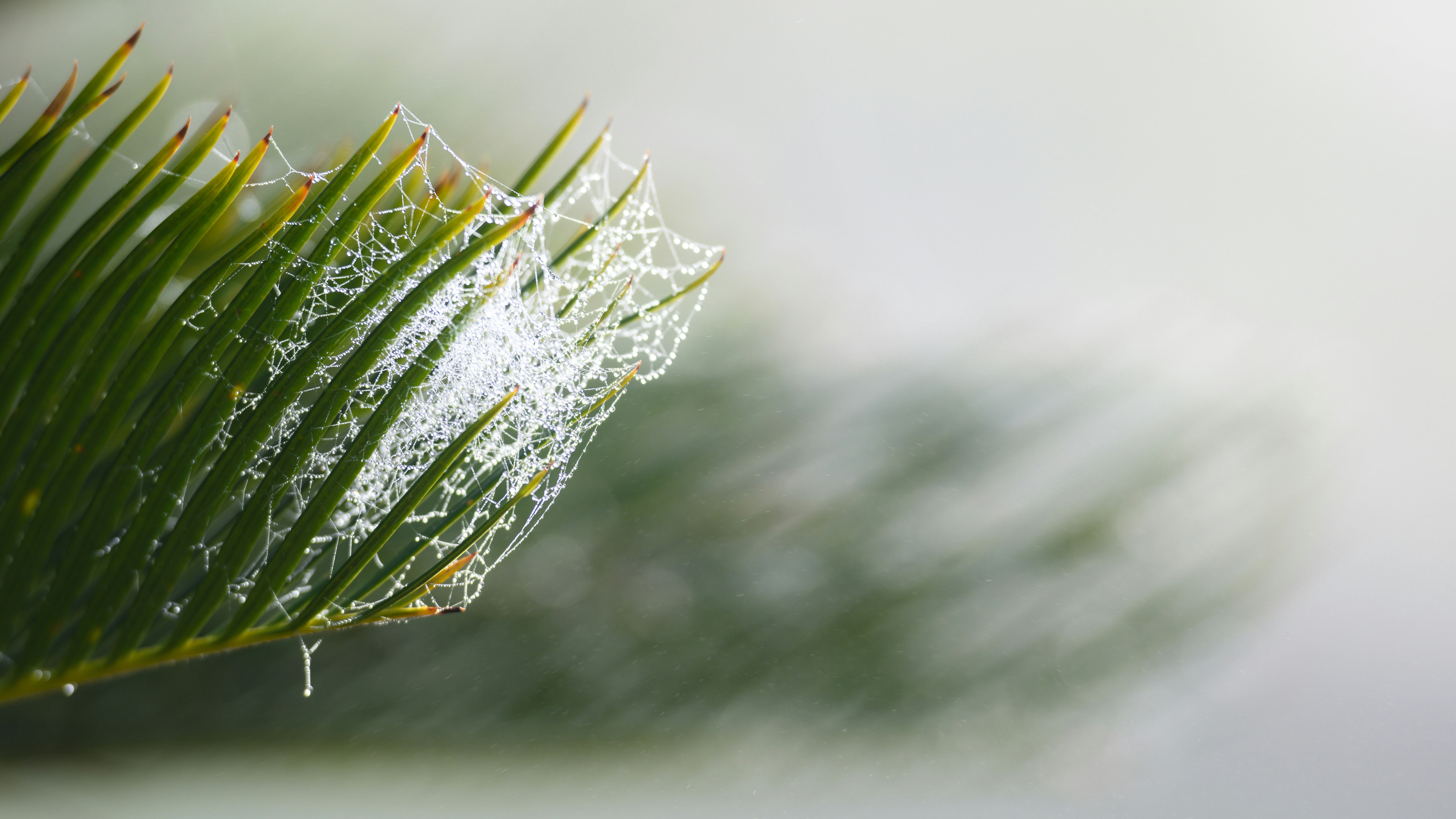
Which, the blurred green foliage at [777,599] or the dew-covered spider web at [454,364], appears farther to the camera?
the blurred green foliage at [777,599]

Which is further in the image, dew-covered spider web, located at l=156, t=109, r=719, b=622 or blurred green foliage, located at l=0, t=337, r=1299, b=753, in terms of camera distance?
blurred green foliage, located at l=0, t=337, r=1299, b=753

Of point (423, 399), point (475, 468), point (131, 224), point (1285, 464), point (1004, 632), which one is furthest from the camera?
point (1285, 464)

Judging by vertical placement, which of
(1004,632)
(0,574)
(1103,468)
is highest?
(1103,468)

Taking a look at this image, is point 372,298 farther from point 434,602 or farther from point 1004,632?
point 1004,632

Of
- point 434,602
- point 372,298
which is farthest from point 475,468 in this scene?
point 372,298

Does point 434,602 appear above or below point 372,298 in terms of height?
below

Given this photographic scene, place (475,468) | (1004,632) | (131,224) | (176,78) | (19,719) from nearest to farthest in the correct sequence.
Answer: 1. (131,224)
2. (475,468)
3. (19,719)
4. (1004,632)
5. (176,78)

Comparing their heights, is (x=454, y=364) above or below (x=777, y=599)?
below

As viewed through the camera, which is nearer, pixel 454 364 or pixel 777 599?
pixel 454 364

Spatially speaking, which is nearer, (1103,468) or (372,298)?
(372,298)
